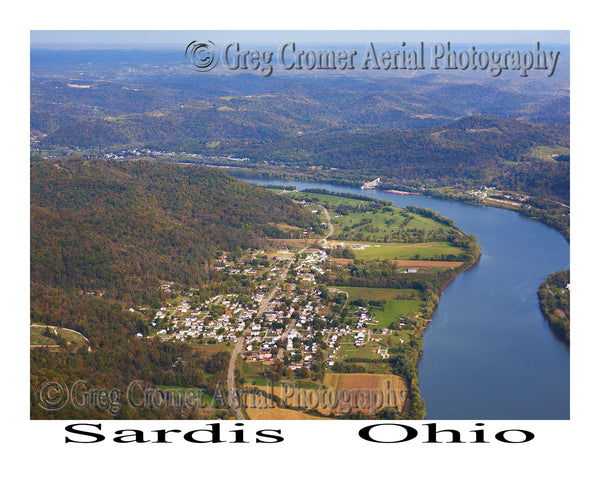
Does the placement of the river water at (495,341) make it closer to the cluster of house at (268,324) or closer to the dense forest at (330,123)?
the cluster of house at (268,324)

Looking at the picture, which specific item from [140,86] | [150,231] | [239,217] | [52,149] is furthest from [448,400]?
[140,86]

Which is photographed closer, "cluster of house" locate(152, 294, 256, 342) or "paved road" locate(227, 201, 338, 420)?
"paved road" locate(227, 201, 338, 420)

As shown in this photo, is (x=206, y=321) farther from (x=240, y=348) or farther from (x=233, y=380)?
(x=233, y=380)

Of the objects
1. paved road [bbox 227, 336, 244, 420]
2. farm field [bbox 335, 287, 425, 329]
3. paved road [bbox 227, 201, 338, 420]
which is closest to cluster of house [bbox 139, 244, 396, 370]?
paved road [bbox 227, 201, 338, 420]

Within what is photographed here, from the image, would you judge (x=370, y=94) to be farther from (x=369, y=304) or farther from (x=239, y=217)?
(x=369, y=304)

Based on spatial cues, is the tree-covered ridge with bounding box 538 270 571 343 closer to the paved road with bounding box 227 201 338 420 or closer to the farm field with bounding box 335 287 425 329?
the farm field with bounding box 335 287 425 329
